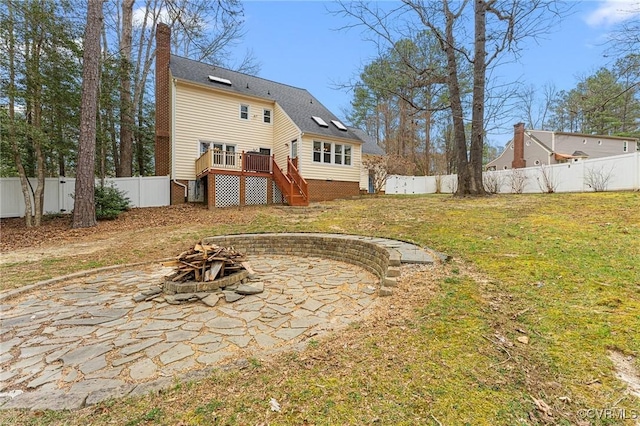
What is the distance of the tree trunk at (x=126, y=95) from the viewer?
13516 millimetres

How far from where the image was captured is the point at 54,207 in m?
11.5

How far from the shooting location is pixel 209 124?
14.3 meters

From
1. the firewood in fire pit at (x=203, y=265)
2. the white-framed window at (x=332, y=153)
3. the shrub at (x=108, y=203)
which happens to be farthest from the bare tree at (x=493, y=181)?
the shrub at (x=108, y=203)

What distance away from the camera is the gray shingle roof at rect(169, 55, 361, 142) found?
573 inches

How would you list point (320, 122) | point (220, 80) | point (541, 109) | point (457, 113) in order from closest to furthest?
point (457, 113), point (220, 80), point (320, 122), point (541, 109)

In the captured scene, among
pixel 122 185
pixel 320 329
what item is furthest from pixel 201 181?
pixel 320 329

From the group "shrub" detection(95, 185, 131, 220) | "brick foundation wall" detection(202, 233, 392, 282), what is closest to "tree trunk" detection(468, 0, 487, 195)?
"brick foundation wall" detection(202, 233, 392, 282)

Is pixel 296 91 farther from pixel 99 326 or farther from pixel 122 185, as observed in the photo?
pixel 99 326

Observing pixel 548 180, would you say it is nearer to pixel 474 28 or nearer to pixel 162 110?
pixel 474 28

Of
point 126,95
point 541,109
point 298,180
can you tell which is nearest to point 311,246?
point 298,180

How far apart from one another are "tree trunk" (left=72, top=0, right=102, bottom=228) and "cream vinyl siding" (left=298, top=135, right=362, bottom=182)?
829cm

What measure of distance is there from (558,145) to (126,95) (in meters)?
30.1

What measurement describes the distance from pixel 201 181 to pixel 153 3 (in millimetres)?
11669

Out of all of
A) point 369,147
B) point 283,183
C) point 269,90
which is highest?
point 269,90
